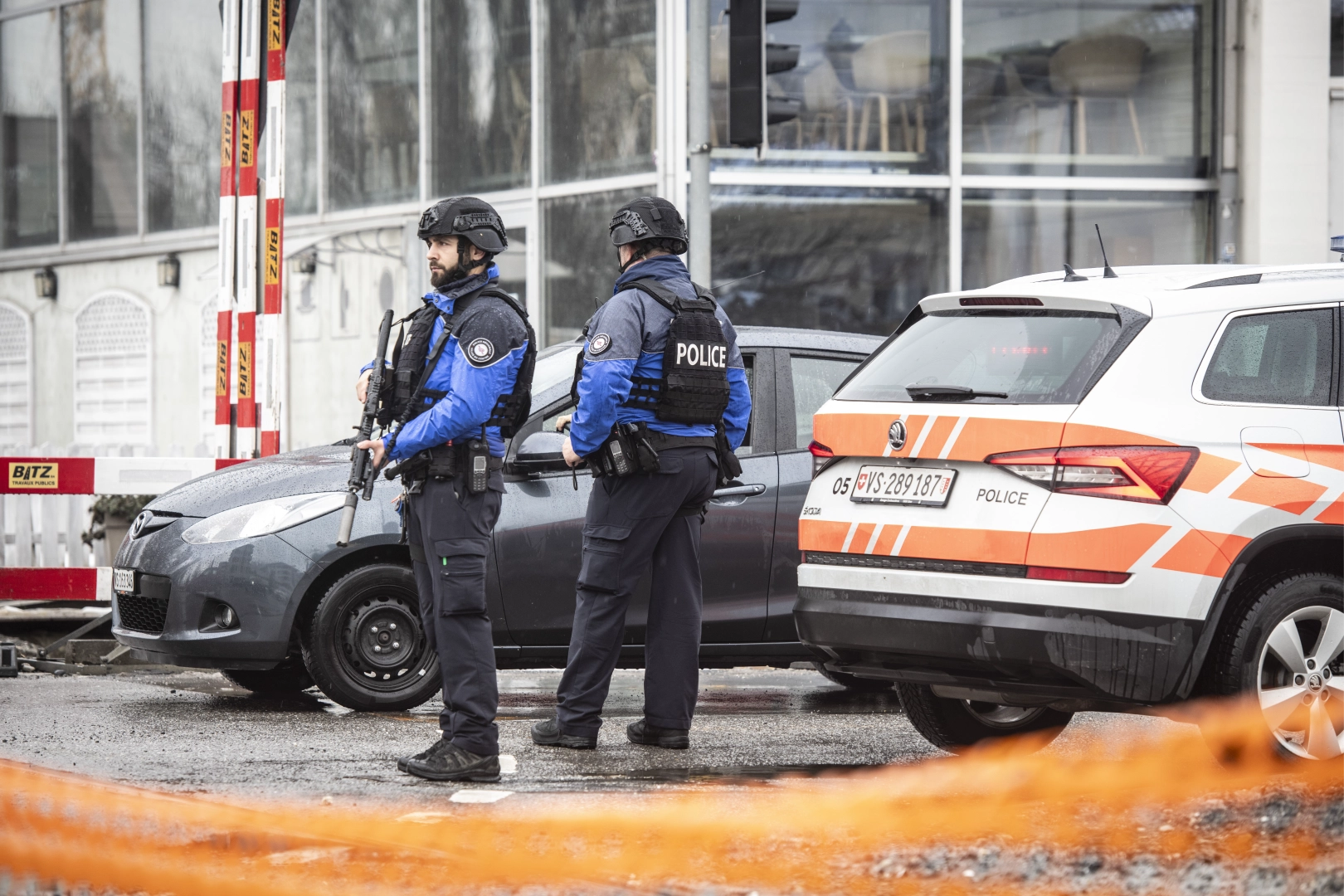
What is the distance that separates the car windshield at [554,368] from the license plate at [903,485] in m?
2.04

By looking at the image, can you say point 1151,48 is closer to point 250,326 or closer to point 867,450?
point 250,326

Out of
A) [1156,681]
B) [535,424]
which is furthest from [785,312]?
[1156,681]

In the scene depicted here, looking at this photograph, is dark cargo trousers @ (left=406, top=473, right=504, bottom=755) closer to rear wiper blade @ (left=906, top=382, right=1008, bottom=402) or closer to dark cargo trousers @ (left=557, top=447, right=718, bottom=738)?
dark cargo trousers @ (left=557, top=447, right=718, bottom=738)

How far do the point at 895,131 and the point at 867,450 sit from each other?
27.1 ft

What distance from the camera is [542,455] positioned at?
6996 millimetres

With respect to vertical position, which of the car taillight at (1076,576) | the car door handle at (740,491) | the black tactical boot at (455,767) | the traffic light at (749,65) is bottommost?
the black tactical boot at (455,767)

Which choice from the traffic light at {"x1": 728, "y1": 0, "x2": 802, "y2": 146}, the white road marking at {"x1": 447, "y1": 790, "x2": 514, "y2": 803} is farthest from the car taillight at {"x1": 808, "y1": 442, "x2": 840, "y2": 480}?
the traffic light at {"x1": 728, "y1": 0, "x2": 802, "y2": 146}

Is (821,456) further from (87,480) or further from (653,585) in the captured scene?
(87,480)

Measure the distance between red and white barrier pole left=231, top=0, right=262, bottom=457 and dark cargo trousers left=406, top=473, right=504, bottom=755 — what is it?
4.37m

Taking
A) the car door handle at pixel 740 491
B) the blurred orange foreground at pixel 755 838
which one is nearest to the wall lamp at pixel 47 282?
the car door handle at pixel 740 491

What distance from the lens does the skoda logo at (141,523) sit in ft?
24.2

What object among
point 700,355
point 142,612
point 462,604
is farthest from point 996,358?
point 142,612

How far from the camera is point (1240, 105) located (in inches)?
539

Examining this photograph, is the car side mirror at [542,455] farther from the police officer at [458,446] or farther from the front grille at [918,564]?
the front grille at [918,564]
